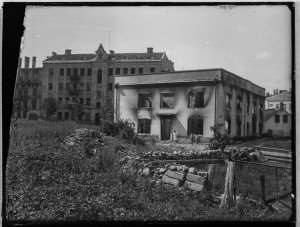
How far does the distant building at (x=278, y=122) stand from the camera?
627cm

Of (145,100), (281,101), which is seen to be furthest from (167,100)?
(281,101)

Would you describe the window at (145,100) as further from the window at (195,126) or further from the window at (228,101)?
the window at (228,101)

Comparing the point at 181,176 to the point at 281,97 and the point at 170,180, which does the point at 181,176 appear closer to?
the point at 170,180

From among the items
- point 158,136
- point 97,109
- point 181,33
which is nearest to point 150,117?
point 158,136

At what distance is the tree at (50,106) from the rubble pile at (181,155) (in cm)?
184

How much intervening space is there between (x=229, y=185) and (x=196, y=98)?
1.61 metres

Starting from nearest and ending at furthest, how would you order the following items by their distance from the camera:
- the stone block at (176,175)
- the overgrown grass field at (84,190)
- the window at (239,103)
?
the overgrown grass field at (84,190)
the stone block at (176,175)
the window at (239,103)

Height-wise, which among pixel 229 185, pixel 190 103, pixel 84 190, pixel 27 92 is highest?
pixel 27 92

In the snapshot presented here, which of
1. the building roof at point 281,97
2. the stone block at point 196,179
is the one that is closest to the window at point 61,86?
the stone block at point 196,179

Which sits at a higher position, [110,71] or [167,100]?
[110,71]

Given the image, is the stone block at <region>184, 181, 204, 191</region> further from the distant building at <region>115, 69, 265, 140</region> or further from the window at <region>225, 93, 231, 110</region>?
the window at <region>225, 93, 231, 110</region>

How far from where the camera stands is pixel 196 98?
21.6 ft

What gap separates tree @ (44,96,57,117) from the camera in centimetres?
661

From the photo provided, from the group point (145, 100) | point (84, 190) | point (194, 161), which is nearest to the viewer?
point (84, 190)
